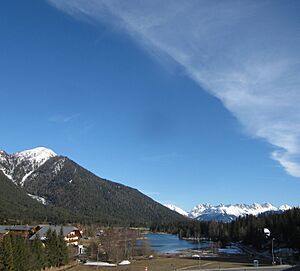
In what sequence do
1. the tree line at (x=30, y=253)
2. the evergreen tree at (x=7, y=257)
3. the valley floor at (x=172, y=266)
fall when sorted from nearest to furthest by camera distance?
the evergreen tree at (x=7, y=257), the tree line at (x=30, y=253), the valley floor at (x=172, y=266)

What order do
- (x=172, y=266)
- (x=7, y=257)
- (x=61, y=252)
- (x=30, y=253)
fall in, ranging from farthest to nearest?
(x=172, y=266), (x=61, y=252), (x=30, y=253), (x=7, y=257)

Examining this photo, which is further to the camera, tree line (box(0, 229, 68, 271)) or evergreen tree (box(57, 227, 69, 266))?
evergreen tree (box(57, 227, 69, 266))

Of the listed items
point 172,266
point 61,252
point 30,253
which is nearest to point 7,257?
point 30,253

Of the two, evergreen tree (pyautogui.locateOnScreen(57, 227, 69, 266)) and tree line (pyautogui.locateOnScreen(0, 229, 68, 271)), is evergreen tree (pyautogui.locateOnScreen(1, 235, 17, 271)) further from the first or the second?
evergreen tree (pyautogui.locateOnScreen(57, 227, 69, 266))

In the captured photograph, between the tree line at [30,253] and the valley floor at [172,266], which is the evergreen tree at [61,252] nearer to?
the tree line at [30,253]

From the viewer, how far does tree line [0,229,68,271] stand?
70.5 metres

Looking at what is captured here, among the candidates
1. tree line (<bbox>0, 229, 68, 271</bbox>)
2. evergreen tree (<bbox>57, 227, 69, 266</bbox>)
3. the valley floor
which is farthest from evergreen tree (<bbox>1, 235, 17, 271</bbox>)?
the valley floor

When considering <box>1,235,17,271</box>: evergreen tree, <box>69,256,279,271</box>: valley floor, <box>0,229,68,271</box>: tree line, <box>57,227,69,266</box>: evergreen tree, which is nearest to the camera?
<box>1,235,17,271</box>: evergreen tree

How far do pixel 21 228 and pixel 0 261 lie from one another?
300 ft

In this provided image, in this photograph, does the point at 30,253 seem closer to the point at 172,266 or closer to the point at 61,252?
the point at 61,252

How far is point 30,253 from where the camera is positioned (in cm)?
7938

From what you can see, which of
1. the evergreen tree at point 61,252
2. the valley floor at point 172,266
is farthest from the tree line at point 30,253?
the valley floor at point 172,266

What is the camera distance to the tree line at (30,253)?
70500 millimetres

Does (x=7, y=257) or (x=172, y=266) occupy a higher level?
(x=172, y=266)
